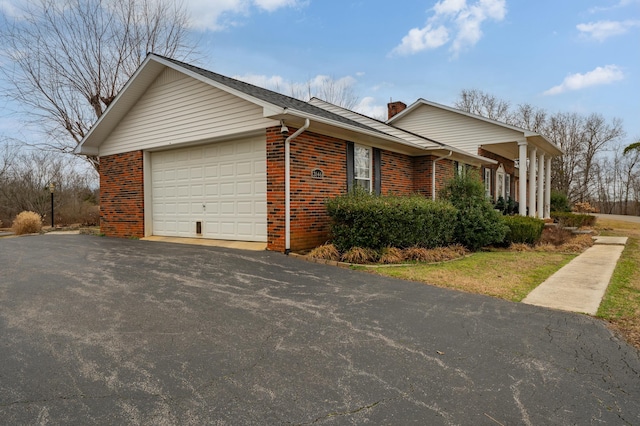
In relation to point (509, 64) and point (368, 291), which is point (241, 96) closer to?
point (368, 291)

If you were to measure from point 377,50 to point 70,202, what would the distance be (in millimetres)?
20580

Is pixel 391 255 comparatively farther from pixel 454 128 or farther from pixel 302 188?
pixel 454 128

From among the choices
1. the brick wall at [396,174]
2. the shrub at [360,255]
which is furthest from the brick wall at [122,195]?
the brick wall at [396,174]

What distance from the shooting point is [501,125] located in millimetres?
15195

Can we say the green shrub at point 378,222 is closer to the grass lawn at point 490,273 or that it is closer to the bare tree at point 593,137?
the grass lawn at point 490,273

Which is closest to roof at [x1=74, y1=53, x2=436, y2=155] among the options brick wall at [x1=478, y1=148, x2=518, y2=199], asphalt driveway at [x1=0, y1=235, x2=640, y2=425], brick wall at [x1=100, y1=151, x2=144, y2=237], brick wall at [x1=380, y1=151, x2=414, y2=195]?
brick wall at [x1=380, y1=151, x2=414, y2=195]

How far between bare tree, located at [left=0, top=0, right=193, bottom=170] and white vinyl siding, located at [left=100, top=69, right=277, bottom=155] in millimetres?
8547

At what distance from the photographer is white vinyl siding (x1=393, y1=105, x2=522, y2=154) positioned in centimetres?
1567

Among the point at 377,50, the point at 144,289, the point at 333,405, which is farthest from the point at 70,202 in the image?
the point at 333,405

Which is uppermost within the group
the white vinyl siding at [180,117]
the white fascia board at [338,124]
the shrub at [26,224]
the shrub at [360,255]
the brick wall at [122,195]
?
the white vinyl siding at [180,117]

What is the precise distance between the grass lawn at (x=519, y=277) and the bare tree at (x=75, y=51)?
18205 mm

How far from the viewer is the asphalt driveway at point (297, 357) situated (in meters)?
2.33

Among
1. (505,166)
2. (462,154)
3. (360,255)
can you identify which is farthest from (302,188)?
(505,166)

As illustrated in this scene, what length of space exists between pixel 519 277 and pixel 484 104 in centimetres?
3173
